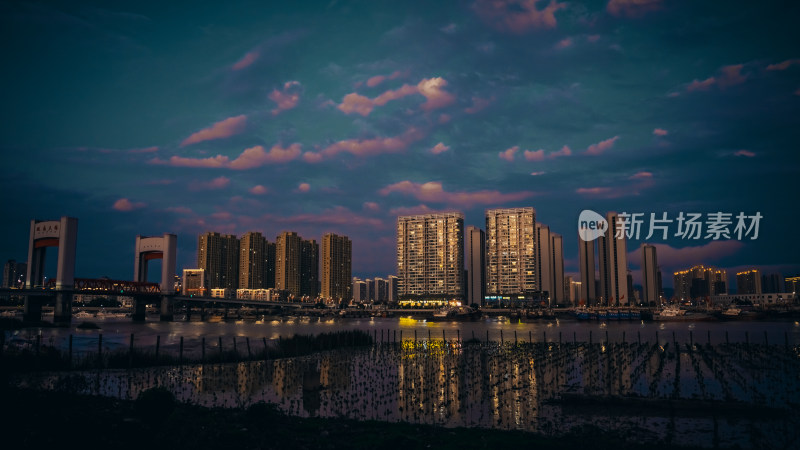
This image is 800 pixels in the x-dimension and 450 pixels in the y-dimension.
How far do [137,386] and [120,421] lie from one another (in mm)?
16064

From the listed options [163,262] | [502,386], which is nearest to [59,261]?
[163,262]

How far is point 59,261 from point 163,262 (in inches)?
1424

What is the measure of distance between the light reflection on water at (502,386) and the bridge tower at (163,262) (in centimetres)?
11798

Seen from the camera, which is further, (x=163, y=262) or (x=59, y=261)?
(x=163, y=262)

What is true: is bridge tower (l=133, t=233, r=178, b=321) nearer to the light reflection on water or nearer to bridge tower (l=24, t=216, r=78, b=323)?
bridge tower (l=24, t=216, r=78, b=323)

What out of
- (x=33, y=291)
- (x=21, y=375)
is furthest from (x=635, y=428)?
(x=33, y=291)

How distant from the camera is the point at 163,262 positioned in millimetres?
164125

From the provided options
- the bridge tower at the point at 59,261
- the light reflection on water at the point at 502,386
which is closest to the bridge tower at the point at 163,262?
the bridge tower at the point at 59,261

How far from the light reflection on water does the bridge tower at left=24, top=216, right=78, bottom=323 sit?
99.0 metres

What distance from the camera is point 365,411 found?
29.2 m

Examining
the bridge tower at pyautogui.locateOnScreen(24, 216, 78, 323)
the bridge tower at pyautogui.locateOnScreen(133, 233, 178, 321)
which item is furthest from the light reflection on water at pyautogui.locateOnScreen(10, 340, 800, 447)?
the bridge tower at pyautogui.locateOnScreen(133, 233, 178, 321)

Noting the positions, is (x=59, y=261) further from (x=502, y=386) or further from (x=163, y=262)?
(x=502, y=386)

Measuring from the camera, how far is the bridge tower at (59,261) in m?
126

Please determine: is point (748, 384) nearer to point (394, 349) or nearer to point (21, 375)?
point (394, 349)
